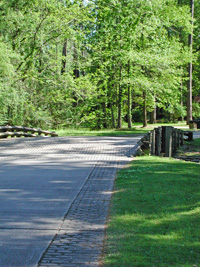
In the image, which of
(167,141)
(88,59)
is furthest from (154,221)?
(88,59)

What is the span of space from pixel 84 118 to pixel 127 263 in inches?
1228

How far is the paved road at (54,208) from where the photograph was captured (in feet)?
15.6

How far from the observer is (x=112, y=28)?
25391 mm

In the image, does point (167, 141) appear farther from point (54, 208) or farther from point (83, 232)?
point (83, 232)

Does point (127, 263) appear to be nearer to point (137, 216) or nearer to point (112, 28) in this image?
point (137, 216)

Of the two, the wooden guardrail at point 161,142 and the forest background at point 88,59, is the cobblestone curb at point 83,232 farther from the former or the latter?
the forest background at point 88,59

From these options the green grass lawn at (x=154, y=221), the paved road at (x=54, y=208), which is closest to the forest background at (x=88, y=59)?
the paved road at (x=54, y=208)

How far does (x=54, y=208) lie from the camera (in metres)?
6.84

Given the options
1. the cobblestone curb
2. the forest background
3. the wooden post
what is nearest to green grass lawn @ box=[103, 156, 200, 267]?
the cobblestone curb

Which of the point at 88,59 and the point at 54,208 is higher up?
the point at 88,59

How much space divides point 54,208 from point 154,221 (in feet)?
6.16

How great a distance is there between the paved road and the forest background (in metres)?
11.2

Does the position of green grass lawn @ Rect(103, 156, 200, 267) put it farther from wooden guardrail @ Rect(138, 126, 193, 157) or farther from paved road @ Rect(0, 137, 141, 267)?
wooden guardrail @ Rect(138, 126, 193, 157)

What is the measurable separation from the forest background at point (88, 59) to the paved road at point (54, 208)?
11.2 metres
